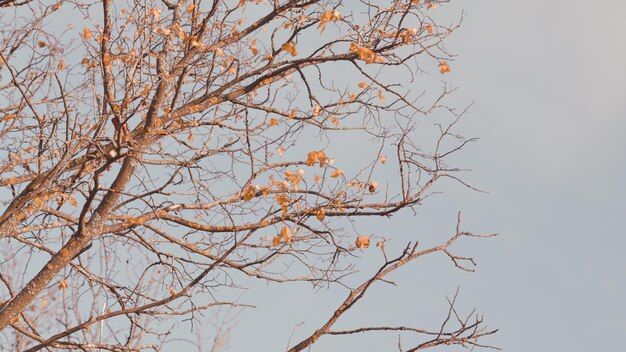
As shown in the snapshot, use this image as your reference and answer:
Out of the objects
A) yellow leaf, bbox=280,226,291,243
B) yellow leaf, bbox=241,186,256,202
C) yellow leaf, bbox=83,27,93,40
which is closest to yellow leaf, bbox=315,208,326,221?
yellow leaf, bbox=280,226,291,243

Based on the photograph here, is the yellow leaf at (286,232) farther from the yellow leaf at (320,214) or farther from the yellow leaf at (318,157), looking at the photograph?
the yellow leaf at (318,157)

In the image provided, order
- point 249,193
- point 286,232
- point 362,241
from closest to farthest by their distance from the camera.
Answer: point 286,232, point 362,241, point 249,193

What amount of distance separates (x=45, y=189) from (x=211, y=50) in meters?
2.61

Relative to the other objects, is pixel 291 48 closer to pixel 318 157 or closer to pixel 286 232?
pixel 318 157

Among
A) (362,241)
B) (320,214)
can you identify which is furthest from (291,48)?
(362,241)

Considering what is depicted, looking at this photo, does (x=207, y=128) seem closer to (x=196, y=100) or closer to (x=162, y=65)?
(x=196, y=100)

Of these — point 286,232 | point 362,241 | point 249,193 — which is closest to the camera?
point 286,232

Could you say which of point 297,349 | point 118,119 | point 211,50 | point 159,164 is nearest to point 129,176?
point 159,164

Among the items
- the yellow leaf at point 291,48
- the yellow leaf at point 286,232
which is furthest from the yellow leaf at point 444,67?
the yellow leaf at point 286,232

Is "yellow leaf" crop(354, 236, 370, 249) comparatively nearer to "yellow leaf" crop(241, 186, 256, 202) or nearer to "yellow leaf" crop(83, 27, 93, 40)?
"yellow leaf" crop(241, 186, 256, 202)

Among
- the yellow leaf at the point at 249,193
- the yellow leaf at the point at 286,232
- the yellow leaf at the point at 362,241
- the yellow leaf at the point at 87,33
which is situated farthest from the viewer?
the yellow leaf at the point at 87,33

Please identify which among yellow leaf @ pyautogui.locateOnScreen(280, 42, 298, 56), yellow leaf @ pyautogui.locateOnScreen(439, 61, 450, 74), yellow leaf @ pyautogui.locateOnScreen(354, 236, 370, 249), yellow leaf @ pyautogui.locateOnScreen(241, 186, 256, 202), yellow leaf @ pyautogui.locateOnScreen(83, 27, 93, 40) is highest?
yellow leaf @ pyautogui.locateOnScreen(439, 61, 450, 74)

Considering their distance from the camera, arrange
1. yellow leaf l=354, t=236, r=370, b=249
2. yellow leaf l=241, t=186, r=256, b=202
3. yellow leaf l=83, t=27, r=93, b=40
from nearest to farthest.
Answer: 1. yellow leaf l=354, t=236, r=370, b=249
2. yellow leaf l=241, t=186, r=256, b=202
3. yellow leaf l=83, t=27, r=93, b=40

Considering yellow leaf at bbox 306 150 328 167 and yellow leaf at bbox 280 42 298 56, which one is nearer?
yellow leaf at bbox 306 150 328 167
